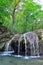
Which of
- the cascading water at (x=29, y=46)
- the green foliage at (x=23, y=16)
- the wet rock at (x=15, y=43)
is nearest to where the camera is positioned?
the cascading water at (x=29, y=46)

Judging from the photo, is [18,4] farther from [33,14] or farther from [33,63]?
[33,63]

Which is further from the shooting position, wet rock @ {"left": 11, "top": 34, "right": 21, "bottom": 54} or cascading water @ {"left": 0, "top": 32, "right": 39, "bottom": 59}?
wet rock @ {"left": 11, "top": 34, "right": 21, "bottom": 54}

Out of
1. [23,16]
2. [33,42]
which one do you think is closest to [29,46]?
[33,42]

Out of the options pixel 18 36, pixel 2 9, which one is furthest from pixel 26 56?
pixel 2 9

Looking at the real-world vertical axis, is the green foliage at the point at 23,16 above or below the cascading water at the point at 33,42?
above

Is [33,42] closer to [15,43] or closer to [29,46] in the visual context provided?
[29,46]

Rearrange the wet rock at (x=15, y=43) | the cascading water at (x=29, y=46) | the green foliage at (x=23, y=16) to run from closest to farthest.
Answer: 1. the cascading water at (x=29, y=46)
2. the wet rock at (x=15, y=43)
3. the green foliage at (x=23, y=16)

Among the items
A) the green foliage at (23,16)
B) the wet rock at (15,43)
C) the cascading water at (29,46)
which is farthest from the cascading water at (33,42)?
the green foliage at (23,16)

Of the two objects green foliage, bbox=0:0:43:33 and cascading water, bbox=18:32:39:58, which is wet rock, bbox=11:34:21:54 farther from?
green foliage, bbox=0:0:43:33

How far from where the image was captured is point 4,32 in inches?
551

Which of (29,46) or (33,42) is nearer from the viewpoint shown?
(29,46)

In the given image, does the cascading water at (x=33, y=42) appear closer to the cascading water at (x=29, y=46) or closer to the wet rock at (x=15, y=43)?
the cascading water at (x=29, y=46)

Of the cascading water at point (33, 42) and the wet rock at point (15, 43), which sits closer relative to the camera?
the cascading water at point (33, 42)

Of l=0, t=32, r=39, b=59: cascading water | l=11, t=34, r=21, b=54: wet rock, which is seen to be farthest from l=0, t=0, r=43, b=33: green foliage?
l=0, t=32, r=39, b=59: cascading water
